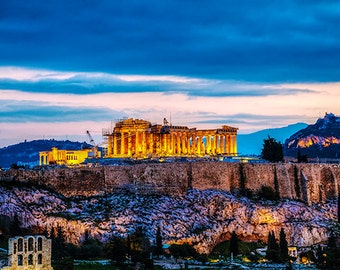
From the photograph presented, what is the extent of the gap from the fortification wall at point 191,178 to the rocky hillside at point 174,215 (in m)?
1.60

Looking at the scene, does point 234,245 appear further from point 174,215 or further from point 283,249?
point 174,215

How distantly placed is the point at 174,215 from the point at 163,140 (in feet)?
131

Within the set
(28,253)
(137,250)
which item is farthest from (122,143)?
(28,253)

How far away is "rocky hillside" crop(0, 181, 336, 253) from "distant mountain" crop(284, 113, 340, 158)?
77577mm

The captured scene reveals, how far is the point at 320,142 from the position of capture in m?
187

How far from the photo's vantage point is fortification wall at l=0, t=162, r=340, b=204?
286ft

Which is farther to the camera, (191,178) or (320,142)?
(320,142)

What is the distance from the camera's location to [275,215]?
93812 mm

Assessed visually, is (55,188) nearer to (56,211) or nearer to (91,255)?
(56,211)

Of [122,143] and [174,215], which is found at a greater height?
[122,143]

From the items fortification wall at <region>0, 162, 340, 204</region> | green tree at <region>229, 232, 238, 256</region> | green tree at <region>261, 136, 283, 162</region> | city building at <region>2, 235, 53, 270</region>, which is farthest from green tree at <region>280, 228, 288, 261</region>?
green tree at <region>261, 136, 283, 162</region>

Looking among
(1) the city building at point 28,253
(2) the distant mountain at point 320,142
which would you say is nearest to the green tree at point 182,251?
(1) the city building at point 28,253

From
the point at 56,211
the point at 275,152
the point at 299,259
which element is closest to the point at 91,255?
the point at 56,211

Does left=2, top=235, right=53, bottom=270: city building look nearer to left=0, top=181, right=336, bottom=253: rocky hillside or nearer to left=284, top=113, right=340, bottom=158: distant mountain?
left=0, top=181, right=336, bottom=253: rocky hillside
